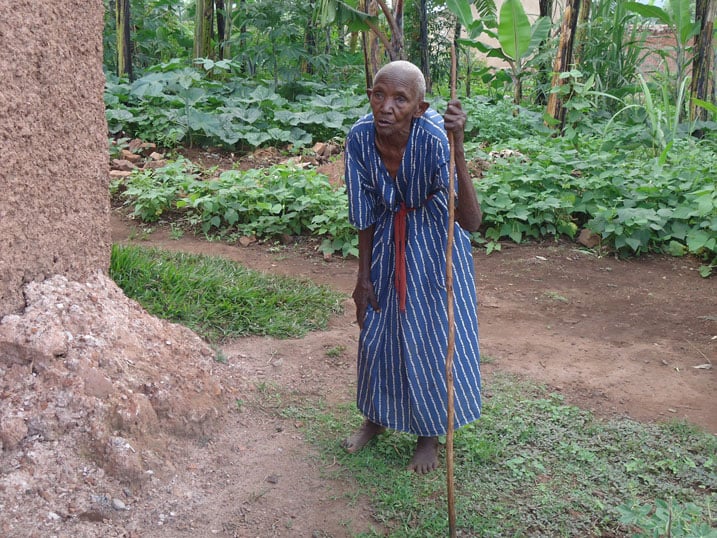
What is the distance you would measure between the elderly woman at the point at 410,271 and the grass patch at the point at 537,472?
173 mm

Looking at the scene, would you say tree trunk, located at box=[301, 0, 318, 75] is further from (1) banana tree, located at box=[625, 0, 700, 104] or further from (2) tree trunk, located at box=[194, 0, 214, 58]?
(1) banana tree, located at box=[625, 0, 700, 104]

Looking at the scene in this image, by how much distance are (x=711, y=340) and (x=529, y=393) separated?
4.70 feet

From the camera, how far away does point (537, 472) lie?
9.57ft

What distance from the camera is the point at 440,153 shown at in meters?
2.58

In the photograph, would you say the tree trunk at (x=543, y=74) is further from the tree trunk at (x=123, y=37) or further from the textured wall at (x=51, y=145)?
the textured wall at (x=51, y=145)

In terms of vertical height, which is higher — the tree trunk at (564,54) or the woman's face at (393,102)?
the tree trunk at (564,54)

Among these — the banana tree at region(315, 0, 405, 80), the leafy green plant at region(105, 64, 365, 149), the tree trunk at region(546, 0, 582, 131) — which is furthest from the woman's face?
the tree trunk at region(546, 0, 582, 131)

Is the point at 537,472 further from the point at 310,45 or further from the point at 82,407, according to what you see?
the point at 310,45

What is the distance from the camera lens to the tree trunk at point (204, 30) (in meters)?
9.64

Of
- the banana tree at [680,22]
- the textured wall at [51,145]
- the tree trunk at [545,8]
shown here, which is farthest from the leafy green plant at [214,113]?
the textured wall at [51,145]

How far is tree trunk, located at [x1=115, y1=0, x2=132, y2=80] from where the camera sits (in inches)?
340

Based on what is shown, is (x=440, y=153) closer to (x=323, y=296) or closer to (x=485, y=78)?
(x=323, y=296)

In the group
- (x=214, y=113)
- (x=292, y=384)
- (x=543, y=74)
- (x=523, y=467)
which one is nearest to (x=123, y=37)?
(x=214, y=113)

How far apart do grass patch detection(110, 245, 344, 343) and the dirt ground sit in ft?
0.39
